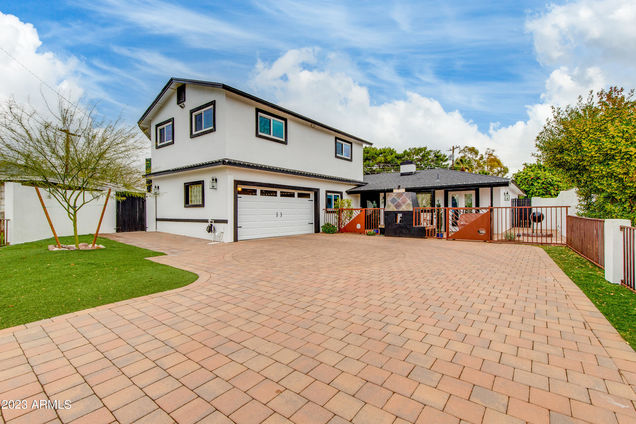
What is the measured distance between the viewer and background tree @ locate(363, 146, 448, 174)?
1432 inches

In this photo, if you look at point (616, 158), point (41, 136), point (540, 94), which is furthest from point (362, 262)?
point (540, 94)

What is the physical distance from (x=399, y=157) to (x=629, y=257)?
109ft

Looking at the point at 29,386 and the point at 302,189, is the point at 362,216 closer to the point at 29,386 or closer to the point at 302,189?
the point at 302,189

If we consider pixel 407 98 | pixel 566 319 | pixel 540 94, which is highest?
pixel 407 98

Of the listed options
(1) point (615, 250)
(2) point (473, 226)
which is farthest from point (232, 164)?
(1) point (615, 250)

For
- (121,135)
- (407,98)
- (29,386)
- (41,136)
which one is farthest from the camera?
(407,98)

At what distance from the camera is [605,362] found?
8.00 ft

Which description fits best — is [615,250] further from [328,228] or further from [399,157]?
[399,157]

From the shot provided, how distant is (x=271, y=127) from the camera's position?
12695 mm

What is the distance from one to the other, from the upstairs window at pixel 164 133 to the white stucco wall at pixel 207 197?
5.80 feet

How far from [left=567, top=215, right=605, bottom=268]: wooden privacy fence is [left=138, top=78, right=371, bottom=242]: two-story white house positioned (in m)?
10.1

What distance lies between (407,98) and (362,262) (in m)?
16.2

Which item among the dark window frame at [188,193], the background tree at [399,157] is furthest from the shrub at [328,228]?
the background tree at [399,157]

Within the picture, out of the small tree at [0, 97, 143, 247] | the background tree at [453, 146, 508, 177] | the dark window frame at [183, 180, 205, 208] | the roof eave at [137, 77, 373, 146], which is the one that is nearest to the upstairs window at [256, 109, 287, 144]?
the roof eave at [137, 77, 373, 146]
